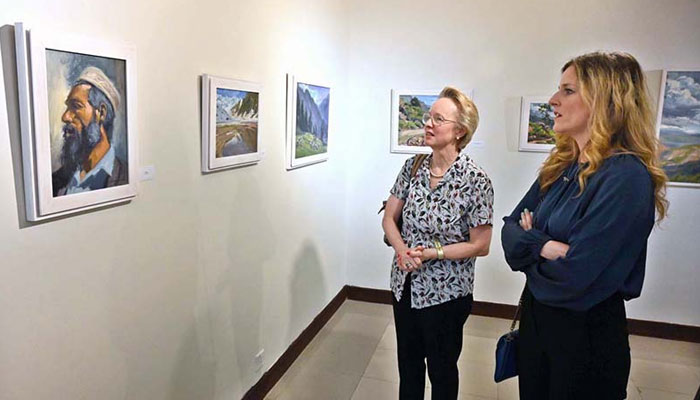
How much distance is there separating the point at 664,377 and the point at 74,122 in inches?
139

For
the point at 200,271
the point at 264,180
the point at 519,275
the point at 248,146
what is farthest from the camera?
the point at 519,275

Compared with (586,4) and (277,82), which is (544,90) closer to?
(586,4)

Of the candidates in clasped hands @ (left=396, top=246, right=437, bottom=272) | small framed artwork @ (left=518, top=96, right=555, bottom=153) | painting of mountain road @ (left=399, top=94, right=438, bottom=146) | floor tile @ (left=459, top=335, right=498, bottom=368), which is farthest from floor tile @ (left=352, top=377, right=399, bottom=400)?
small framed artwork @ (left=518, top=96, right=555, bottom=153)

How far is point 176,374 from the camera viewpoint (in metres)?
1.99

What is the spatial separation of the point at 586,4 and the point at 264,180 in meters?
2.67

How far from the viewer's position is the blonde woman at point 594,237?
55.0 inches

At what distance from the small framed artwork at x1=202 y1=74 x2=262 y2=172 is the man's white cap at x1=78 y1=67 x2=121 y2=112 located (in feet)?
1.59

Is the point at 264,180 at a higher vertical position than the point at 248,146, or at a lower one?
lower

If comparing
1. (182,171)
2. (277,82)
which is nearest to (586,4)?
(277,82)

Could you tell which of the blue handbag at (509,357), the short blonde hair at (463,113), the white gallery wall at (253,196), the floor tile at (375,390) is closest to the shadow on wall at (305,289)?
the white gallery wall at (253,196)

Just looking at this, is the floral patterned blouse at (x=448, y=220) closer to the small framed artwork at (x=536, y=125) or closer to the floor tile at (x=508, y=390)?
the floor tile at (x=508, y=390)

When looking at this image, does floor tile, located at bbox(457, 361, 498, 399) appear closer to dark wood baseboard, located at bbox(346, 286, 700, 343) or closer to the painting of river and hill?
dark wood baseboard, located at bbox(346, 286, 700, 343)

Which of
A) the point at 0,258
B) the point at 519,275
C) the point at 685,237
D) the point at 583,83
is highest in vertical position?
the point at 583,83

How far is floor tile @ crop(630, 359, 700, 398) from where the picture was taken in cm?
300
